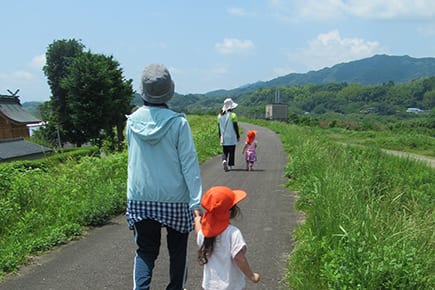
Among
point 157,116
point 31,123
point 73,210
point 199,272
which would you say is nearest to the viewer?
point 157,116

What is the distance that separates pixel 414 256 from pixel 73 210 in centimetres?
431

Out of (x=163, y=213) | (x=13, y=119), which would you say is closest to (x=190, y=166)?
(x=163, y=213)

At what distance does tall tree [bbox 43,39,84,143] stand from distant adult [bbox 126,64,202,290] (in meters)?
45.8

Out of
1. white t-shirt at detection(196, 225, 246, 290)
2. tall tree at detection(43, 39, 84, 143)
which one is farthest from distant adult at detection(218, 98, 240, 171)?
tall tree at detection(43, 39, 84, 143)

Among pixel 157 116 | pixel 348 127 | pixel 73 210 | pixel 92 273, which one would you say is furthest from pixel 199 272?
pixel 348 127

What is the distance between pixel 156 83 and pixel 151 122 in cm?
27

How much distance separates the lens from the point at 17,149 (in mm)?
35906

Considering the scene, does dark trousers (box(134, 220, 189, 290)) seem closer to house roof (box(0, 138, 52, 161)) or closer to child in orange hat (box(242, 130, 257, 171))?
child in orange hat (box(242, 130, 257, 171))

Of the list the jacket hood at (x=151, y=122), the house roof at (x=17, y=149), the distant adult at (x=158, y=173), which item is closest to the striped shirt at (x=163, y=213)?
the distant adult at (x=158, y=173)

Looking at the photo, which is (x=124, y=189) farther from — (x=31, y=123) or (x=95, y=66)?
(x=31, y=123)

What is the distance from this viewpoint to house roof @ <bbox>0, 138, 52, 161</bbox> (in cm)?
3403

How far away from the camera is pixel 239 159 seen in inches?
500

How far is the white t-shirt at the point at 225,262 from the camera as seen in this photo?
271cm

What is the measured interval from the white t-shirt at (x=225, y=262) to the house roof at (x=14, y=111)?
179 feet
